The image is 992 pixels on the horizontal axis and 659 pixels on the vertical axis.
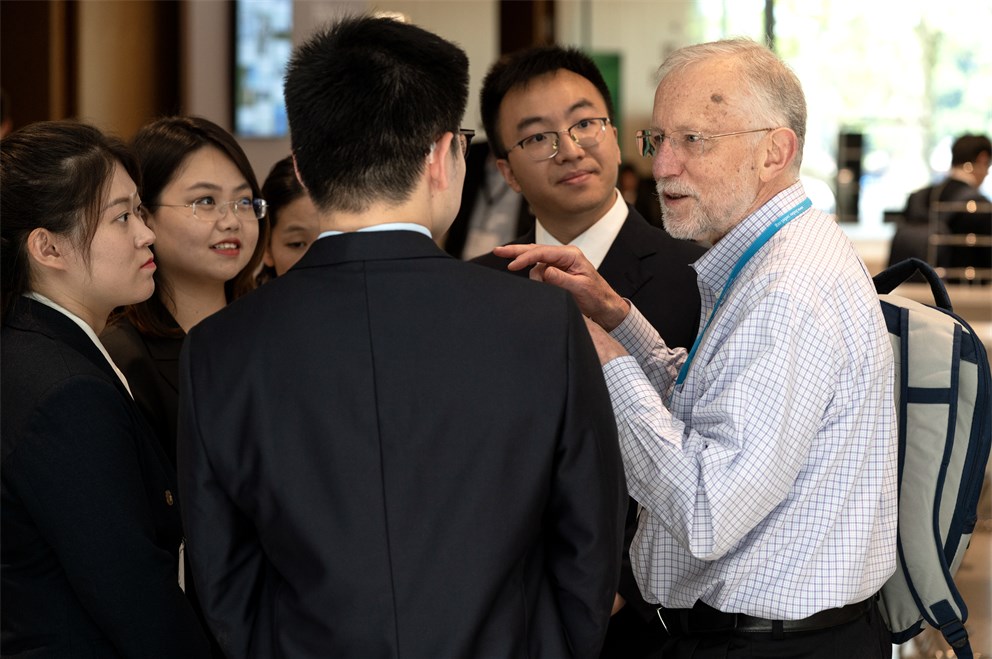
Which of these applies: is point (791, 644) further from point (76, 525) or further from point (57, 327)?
point (57, 327)

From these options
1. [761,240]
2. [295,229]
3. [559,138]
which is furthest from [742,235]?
[295,229]

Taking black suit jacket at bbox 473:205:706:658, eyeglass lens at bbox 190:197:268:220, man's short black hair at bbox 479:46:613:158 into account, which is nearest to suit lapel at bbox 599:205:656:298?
black suit jacket at bbox 473:205:706:658

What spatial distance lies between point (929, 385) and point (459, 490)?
0.97m

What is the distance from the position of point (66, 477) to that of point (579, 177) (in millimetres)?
1465

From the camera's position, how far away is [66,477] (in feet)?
5.67

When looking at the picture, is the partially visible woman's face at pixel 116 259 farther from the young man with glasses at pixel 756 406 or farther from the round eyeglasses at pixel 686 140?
the round eyeglasses at pixel 686 140

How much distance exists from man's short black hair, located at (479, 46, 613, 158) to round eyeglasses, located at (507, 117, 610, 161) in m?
0.10

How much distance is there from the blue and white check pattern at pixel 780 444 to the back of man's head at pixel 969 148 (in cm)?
623

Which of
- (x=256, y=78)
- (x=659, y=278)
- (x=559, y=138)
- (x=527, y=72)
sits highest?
(x=256, y=78)

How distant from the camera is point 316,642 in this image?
4.76 feet

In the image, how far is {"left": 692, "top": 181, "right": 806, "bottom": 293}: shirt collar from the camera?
6.23ft

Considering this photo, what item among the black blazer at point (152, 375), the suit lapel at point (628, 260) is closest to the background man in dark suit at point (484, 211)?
the suit lapel at point (628, 260)

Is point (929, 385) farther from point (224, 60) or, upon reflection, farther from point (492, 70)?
point (224, 60)

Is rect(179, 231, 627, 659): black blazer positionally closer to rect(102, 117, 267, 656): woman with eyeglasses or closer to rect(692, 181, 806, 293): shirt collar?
rect(692, 181, 806, 293): shirt collar
